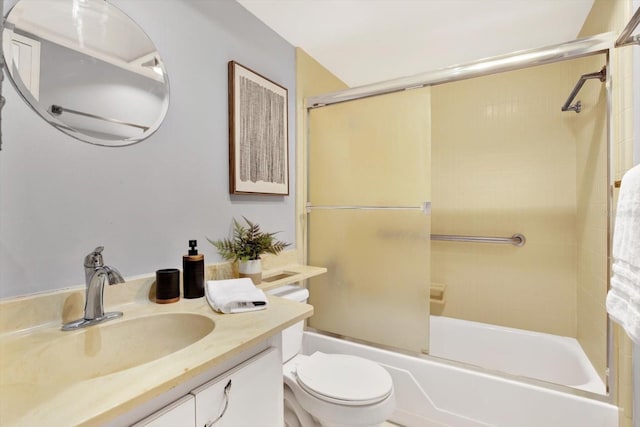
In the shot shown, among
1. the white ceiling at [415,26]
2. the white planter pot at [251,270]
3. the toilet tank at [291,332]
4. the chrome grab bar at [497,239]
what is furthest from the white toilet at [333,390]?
the white ceiling at [415,26]

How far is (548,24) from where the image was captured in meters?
1.81

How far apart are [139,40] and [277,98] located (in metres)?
0.81

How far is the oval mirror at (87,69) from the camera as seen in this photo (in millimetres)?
934

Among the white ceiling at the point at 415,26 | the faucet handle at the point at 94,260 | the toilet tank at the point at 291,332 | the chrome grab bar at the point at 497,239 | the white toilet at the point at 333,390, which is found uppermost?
the white ceiling at the point at 415,26

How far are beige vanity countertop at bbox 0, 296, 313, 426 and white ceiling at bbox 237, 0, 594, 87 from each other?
158 centimetres

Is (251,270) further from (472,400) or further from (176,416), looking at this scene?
(472,400)

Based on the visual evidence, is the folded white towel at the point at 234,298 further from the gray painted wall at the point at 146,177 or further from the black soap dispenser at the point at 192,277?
the gray painted wall at the point at 146,177

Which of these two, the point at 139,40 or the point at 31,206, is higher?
the point at 139,40

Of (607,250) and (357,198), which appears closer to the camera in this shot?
(607,250)

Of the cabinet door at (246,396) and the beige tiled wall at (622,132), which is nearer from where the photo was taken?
the cabinet door at (246,396)

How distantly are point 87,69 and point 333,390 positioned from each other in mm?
1505

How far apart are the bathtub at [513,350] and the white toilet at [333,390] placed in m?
1.11

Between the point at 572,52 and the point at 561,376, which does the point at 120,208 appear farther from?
the point at 561,376

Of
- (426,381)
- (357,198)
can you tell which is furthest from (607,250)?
(357,198)
